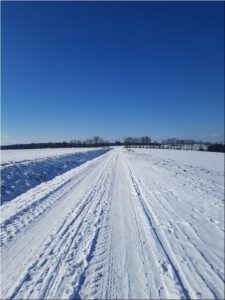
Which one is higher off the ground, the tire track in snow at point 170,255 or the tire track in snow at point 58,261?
the tire track in snow at point 170,255

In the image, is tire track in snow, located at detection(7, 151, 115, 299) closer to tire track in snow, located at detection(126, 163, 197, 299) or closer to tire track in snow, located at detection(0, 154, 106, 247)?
tire track in snow, located at detection(0, 154, 106, 247)

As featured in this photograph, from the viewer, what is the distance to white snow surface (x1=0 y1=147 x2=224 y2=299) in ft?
11.9

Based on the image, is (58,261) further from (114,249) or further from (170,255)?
(170,255)

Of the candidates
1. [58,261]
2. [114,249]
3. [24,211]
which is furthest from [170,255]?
[24,211]

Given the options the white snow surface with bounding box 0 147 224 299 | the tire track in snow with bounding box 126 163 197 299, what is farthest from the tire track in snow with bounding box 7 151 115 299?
the tire track in snow with bounding box 126 163 197 299

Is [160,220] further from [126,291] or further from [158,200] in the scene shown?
[126,291]

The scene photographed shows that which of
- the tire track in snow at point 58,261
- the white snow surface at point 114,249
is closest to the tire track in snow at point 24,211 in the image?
the white snow surface at point 114,249

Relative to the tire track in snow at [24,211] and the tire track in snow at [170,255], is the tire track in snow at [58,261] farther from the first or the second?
the tire track in snow at [170,255]

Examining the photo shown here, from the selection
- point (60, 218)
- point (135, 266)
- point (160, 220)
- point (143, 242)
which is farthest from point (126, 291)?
point (60, 218)

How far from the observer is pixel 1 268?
15.2ft

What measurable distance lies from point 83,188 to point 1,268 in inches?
280

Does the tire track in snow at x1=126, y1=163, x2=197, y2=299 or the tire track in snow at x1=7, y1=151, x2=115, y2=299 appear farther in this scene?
the tire track in snow at x1=7, y1=151, x2=115, y2=299

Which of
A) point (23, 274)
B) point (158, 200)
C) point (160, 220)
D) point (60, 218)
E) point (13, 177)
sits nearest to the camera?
point (23, 274)

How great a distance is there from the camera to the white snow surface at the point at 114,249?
11.9 ft
